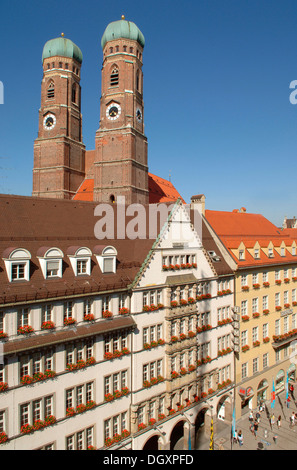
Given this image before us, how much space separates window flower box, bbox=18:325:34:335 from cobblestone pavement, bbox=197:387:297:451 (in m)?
20.4

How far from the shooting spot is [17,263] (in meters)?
21.4

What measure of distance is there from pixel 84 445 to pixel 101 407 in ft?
7.96

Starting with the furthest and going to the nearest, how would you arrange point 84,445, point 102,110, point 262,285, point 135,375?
point 102,110 < point 262,285 < point 135,375 < point 84,445

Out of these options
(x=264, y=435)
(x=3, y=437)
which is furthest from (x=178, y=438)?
(x=3, y=437)

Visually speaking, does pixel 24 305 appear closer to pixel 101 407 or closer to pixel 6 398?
pixel 6 398

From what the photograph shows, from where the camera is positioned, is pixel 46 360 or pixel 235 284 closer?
pixel 46 360

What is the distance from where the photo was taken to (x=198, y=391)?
31.8m

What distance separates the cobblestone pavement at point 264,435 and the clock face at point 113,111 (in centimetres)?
5182

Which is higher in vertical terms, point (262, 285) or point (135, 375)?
point (262, 285)

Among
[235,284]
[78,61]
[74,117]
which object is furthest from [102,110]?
[235,284]

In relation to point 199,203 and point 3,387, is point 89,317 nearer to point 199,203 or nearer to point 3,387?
point 3,387

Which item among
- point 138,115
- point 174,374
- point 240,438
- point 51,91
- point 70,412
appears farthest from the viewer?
point 51,91

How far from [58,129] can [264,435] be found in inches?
2439

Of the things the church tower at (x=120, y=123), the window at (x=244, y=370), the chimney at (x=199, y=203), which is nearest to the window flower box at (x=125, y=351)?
the window at (x=244, y=370)
